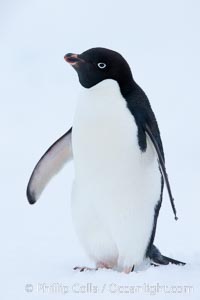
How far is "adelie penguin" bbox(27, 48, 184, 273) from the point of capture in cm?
221

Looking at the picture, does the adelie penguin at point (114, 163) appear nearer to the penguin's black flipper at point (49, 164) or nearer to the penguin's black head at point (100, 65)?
the penguin's black head at point (100, 65)

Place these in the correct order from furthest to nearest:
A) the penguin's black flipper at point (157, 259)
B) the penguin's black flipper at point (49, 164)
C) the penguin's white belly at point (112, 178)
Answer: the penguin's black flipper at point (49, 164) → the penguin's black flipper at point (157, 259) → the penguin's white belly at point (112, 178)

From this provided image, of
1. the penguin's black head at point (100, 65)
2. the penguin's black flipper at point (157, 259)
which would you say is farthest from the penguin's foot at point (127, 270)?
the penguin's black head at point (100, 65)

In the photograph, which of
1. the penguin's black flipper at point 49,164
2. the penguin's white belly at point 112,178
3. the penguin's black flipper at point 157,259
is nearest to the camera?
the penguin's white belly at point 112,178

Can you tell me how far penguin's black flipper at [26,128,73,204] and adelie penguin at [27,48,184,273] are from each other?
0.64 ft

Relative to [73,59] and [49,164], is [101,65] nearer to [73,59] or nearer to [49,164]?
[73,59]

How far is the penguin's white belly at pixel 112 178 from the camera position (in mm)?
2211

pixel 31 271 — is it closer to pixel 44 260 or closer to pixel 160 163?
pixel 44 260

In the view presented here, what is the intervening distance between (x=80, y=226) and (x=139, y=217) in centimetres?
22

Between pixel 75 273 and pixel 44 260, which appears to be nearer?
pixel 75 273

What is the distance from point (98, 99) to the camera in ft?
7.43

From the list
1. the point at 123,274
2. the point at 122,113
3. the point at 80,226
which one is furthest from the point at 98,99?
the point at 123,274

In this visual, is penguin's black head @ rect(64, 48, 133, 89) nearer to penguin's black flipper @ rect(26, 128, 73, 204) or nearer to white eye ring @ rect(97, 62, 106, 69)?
white eye ring @ rect(97, 62, 106, 69)

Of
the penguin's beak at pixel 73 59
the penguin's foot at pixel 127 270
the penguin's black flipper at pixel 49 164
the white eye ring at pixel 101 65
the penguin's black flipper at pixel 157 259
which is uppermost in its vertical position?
the penguin's beak at pixel 73 59
